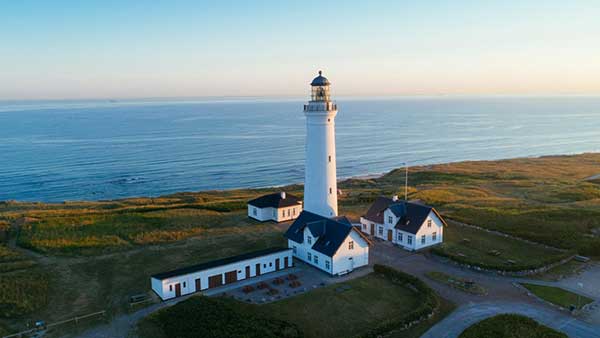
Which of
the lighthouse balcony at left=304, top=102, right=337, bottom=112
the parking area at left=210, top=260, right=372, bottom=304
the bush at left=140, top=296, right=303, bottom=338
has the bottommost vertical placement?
the parking area at left=210, top=260, right=372, bottom=304

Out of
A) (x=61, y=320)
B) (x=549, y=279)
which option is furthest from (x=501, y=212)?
(x=61, y=320)

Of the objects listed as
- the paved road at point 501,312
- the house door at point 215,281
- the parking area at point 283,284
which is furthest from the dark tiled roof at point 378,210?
the house door at point 215,281

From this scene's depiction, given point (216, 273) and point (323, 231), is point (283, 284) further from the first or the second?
point (323, 231)

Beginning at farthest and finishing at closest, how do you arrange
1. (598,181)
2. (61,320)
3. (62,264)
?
(598,181) < (62,264) < (61,320)

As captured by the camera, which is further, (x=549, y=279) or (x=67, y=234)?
(x=67, y=234)

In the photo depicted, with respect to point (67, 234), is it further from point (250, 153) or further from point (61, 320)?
point (250, 153)

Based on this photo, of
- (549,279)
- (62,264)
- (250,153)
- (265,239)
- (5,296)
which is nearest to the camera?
(5,296)

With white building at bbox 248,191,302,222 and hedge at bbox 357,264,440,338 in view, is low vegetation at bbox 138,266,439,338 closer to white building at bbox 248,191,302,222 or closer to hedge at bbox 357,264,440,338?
hedge at bbox 357,264,440,338

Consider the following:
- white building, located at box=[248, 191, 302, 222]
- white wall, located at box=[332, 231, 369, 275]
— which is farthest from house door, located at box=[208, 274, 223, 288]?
white building, located at box=[248, 191, 302, 222]

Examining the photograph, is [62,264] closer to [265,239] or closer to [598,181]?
[265,239]
